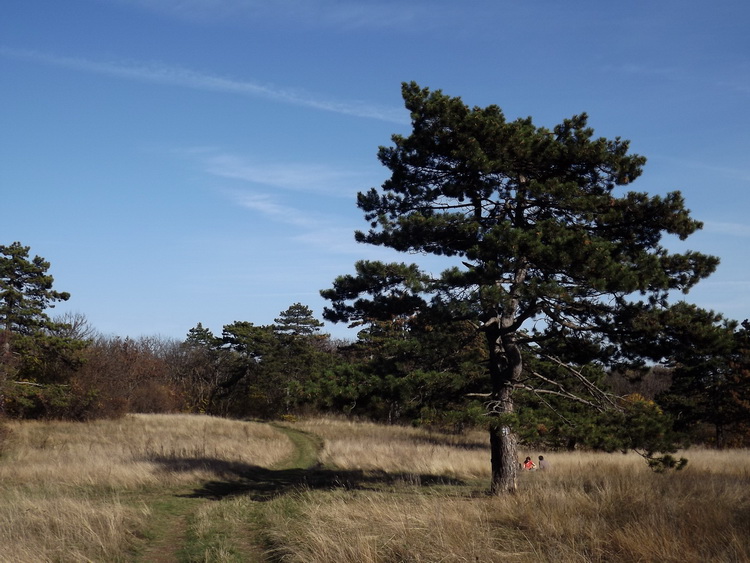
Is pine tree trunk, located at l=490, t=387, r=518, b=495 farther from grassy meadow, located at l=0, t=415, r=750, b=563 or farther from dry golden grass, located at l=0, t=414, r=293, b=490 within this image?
dry golden grass, located at l=0, t=414, r=293, b=490

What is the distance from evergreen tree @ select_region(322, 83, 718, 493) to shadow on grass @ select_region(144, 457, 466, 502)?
4.22m

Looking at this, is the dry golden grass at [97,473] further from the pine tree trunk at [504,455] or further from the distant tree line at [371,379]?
the pine tree trunk at [504,455]

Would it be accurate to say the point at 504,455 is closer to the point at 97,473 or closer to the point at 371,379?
the point at 371,379

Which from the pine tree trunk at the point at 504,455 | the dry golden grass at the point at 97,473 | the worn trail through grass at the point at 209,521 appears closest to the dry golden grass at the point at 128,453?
the dry golden grass at the point at 97,473

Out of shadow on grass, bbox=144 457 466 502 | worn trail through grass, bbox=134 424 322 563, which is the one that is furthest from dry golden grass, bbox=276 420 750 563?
shadow on grass, bbox=144 457 466 502

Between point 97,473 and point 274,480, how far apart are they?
16.3 ft

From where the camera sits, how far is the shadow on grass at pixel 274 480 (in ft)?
48.1

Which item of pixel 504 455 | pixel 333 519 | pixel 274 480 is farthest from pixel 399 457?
pixel 333 519

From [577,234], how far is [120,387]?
4060cm

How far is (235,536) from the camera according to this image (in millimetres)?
9250

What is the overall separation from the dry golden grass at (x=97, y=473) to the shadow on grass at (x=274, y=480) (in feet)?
0.53

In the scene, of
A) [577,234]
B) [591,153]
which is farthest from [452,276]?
[591,153]

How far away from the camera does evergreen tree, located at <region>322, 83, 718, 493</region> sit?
10.8 metres

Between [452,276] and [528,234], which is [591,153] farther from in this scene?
[452,276]
